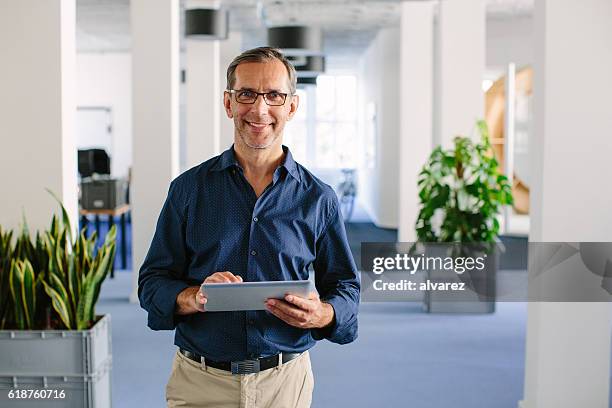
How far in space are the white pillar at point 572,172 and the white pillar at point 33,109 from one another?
2219mm

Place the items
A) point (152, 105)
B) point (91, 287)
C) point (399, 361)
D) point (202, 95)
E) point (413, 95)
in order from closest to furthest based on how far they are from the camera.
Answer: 1. point (91, 287)
2. point (399, 361)
3. point (152, 105)
4. point (413, 95)
5. point (202, 95)

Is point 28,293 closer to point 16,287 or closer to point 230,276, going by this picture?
point 16,287

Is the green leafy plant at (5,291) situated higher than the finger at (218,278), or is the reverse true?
the finger at (218,278)

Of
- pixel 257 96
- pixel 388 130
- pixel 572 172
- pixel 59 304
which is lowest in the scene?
pixel 59 304

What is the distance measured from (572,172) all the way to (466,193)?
259cm

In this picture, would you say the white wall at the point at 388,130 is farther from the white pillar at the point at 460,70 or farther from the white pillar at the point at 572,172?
the white pillar at the point at 572,172

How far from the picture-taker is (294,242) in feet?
6.30

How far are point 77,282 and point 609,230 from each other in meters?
2.38

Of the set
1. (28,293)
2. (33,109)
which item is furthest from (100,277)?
(33,109)

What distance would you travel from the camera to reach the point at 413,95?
9.08m

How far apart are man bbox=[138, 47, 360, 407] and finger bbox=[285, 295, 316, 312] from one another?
0.10m

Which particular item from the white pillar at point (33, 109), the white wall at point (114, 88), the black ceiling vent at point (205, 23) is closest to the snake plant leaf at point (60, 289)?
the white pillar at point (33, 109)

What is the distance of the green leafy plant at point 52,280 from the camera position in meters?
3.26

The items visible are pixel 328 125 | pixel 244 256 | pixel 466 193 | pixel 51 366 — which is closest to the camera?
pixel 244 256
